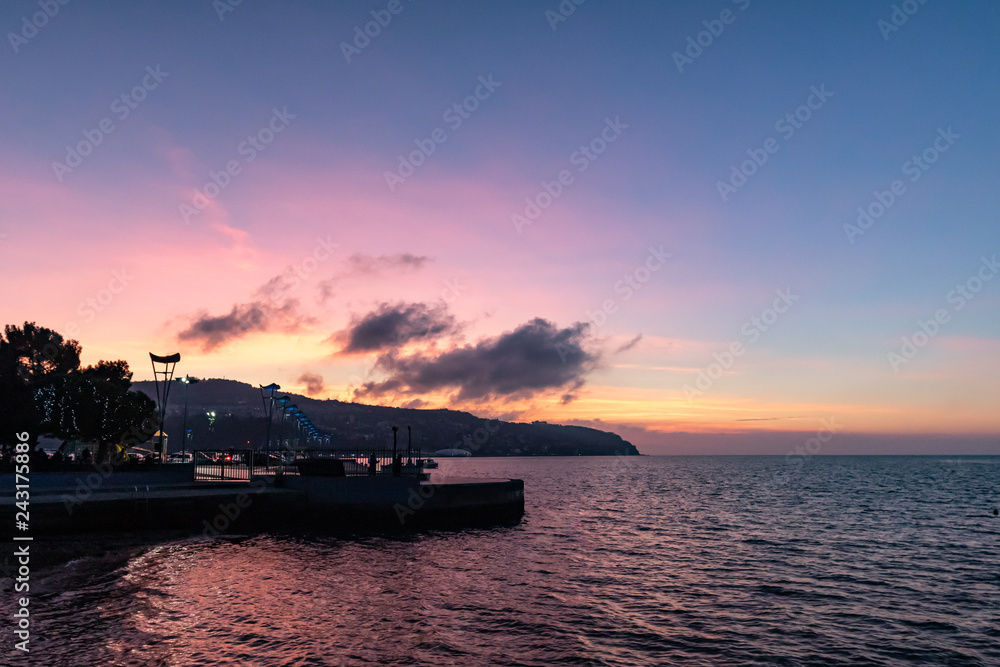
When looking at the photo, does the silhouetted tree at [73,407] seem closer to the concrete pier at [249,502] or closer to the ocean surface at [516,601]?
the concrete pier at [249,502]

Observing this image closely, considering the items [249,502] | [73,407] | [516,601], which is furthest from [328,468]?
[516,601]

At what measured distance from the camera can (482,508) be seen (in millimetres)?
46281

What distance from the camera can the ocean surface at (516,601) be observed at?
58.9 feet

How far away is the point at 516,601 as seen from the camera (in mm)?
24047

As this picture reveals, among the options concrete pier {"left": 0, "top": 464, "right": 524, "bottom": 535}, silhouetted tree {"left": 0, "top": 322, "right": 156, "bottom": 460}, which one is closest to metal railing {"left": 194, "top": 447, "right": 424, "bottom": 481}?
concrete pier {"left": 0, "top": 464, "right": 524, "bottom": 535}

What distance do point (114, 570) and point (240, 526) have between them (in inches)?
522

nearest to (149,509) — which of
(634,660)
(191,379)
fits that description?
(634,660)

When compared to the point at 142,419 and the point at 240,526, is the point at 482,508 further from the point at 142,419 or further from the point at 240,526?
the point at 142,419

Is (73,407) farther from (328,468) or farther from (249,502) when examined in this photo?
(328,468)

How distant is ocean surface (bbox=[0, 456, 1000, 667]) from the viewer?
17.9m

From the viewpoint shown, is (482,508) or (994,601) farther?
(482,508)

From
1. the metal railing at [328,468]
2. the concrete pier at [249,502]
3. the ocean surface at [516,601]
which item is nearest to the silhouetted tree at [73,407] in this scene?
A: the concrete pier at [249,502]

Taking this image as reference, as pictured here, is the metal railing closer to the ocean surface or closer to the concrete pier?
the concrete pier

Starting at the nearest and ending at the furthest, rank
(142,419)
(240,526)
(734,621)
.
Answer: (734,621) < (240,526) < (142,419)
